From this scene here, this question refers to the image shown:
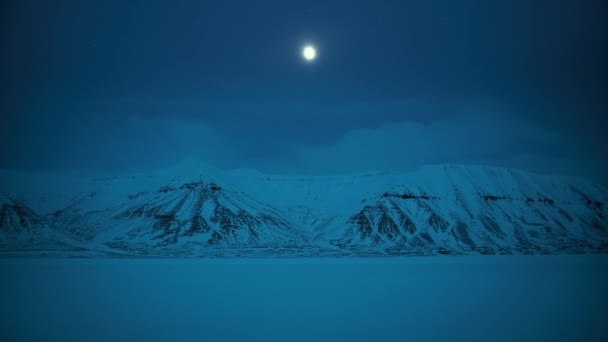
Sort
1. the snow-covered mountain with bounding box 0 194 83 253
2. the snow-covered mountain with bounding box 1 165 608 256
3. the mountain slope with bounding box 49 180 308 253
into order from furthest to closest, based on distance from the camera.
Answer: the mountain slope with bounding box 49 180 308 253 < the snow-covered mountain with bounding box 1 165 608 256 < the snow-covered mountain with bounding box 0 194 83 253

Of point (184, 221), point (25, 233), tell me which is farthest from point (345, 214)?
point (25, 233)

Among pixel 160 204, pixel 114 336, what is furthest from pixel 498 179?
pixel 114 336

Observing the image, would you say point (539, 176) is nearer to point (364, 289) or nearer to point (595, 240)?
point (595, 240)

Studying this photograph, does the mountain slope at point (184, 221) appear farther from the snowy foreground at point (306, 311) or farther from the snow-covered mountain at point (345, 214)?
the snowy foreground at point (306, 311)

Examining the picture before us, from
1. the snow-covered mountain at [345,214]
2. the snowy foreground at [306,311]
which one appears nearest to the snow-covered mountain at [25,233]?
the snow-covered mountain at [345,214]

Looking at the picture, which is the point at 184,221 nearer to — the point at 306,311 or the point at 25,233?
the point at 25,233

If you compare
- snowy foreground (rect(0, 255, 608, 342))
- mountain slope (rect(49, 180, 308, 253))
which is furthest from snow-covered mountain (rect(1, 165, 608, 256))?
snowy foreground (rect(0, 255, 608, 342))

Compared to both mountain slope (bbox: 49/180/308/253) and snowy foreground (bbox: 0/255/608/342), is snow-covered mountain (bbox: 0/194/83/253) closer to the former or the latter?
mountain slope (bbox: 49/180/308/253)

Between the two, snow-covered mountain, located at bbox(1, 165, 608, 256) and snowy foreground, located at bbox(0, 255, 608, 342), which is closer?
snowy foreground, located at bbox(0, 255, 608, 342)
